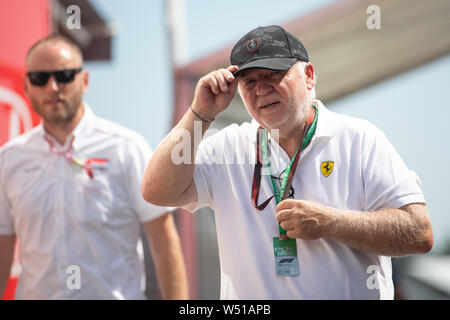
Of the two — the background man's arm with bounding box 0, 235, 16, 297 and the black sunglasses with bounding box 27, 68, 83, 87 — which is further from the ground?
the black sunglasses with bounding box 27, 68, 83, 87

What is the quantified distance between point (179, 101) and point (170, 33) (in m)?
2.20

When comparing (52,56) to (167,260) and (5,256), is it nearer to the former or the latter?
(5,256)

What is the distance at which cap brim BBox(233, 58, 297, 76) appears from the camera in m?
1.69

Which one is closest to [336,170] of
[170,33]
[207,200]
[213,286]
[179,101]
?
[207,200]

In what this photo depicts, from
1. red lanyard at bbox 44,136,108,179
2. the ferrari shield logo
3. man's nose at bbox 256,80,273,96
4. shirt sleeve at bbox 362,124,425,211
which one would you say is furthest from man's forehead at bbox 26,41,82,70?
shirt sleeve at bbox 362,124,425,211

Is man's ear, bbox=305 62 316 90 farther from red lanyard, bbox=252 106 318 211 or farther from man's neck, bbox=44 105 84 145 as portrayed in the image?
man's neck, bbox=44 105 84 145

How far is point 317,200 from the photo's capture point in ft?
5.64

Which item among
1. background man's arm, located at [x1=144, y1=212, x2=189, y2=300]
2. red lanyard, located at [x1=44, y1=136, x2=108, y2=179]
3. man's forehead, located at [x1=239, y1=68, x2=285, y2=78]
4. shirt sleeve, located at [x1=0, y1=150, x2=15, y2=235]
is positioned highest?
man's forehead, located at [x1=239, y1=68, x2=285, y2=78]

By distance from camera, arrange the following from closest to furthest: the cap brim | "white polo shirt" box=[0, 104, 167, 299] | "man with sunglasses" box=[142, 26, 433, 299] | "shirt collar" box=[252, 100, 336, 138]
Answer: "man with sunglasses" box=[142, 26, 433, 299] → the cap brim → "shirt collar" box=[252, 100, 336, 138] → "white polo shirt" box=[0, 104, 167, 299]

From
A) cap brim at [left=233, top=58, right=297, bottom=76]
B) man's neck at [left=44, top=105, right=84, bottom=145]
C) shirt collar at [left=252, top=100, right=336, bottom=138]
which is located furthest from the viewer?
man's neck at [left=44, top=105, right=84, bottom=145]

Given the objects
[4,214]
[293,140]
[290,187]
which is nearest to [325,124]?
[293,140]

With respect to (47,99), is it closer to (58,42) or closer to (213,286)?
(58,42)

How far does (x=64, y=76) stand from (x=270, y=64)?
4.73 feet

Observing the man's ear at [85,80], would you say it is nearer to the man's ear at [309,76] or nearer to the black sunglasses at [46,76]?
the black sunglasses at [46,76]
